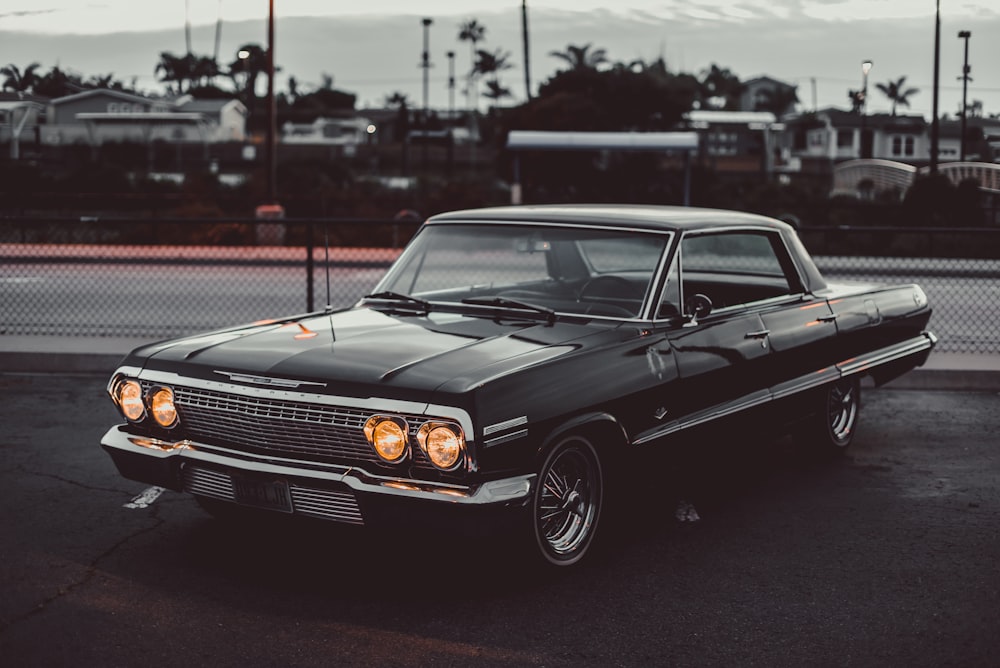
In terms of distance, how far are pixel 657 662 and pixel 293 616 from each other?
1.36 metres

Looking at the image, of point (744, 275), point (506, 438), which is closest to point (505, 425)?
point (506, 438)

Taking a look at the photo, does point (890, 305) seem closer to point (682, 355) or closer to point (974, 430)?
point (974, 430)

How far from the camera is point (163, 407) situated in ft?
15.7

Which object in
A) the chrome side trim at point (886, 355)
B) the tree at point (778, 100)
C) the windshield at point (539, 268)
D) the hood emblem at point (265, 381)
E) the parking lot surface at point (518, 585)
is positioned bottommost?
the parking lot surface at point (518, 585)

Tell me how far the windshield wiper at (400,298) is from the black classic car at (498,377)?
1 centimetres

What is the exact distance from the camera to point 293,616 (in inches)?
168

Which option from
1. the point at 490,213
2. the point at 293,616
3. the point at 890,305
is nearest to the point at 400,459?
the point at 293,616

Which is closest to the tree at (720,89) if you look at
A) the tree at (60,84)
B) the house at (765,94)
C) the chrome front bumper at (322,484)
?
the house at (765,94)

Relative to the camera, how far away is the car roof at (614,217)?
5.68m

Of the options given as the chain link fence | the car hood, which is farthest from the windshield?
the chain link fence

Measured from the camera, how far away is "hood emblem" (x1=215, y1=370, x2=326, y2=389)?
14.5 ft

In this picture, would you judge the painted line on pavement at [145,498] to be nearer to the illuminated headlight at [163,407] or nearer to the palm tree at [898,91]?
the illuminated headlight at [163,407]

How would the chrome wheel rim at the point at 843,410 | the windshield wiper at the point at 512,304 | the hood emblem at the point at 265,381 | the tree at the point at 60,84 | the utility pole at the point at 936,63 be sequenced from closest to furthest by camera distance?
the hood emblem at the point at 265,381, the windshield wiper at the point at 512,304, the chrome wheel rim at the point at 843,410, the utility pole at the point at 936,63, the tree at the point at 60,84

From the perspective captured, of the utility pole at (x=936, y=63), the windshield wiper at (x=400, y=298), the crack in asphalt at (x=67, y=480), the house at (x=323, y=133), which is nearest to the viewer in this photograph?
the windshield wiper at (x=400, y=298)
